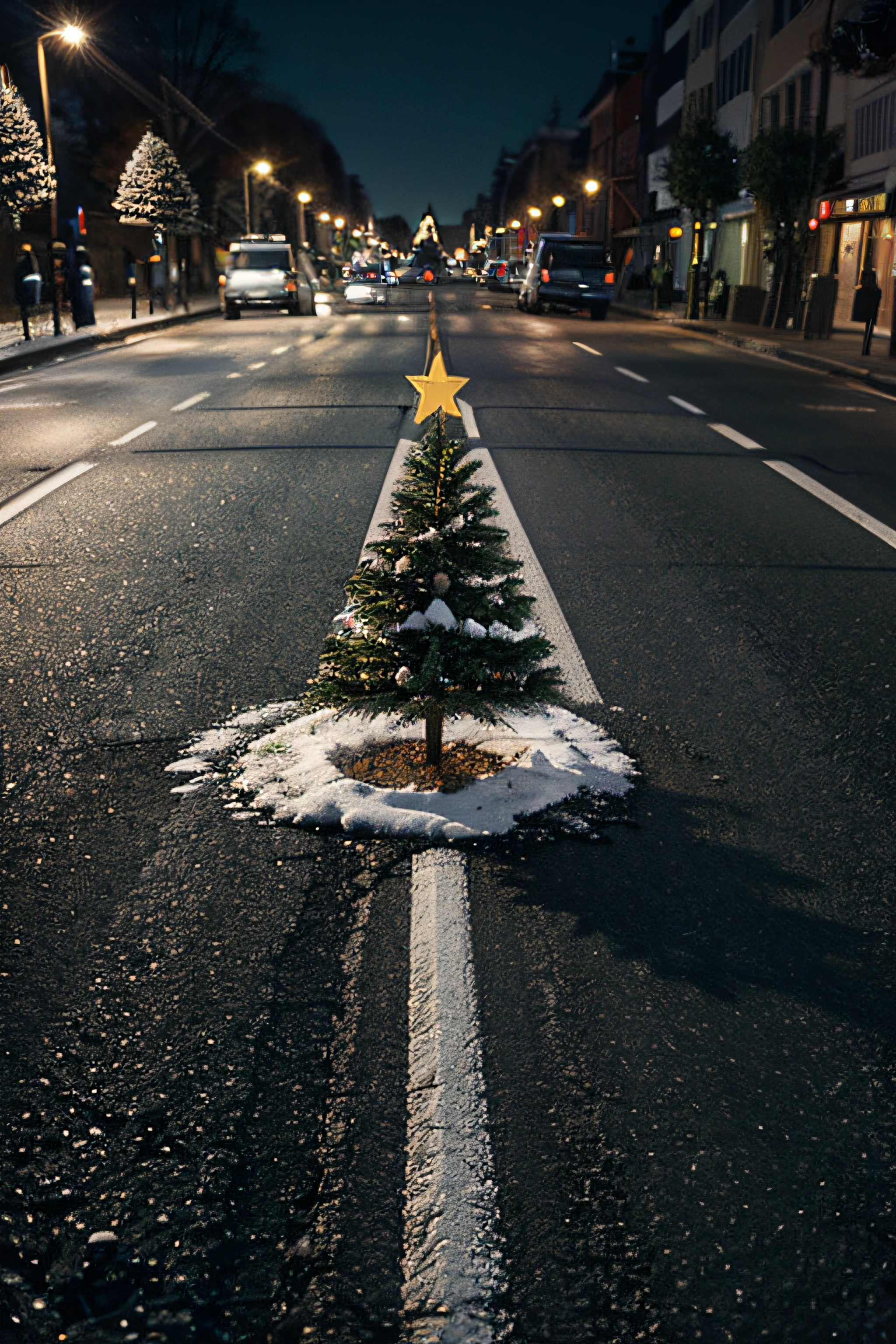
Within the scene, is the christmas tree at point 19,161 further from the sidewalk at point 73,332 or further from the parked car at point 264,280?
the parked car at point 264,280

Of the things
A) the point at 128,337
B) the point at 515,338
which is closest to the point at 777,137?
the point at 515,338

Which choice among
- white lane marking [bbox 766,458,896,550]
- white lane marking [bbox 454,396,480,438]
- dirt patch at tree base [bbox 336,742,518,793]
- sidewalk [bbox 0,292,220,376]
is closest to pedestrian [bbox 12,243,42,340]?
sidewalk [bbox 0,292,220,376]

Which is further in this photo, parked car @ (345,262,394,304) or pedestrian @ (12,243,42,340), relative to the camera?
parked car @ (345,262,394,304)

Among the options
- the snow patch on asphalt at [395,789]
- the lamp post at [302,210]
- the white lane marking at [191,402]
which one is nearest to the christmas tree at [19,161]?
the white lane marking at [191,402]

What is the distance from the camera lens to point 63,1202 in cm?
235

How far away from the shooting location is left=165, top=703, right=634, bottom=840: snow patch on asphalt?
3.92m

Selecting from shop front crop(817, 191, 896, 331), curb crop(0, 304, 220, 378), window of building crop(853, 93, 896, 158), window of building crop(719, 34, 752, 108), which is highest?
window of building crop(719, 34, 752, 108)

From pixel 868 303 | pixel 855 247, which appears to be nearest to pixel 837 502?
pixel 868 303

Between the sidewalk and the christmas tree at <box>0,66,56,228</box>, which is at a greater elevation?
the christmas tree at <box>0,66,56,228</box>

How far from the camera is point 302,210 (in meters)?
112

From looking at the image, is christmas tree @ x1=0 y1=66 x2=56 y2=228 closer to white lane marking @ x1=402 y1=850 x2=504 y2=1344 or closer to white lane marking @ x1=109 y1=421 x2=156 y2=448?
white lane marking @ x1=109 y1=421 x2=156 y2=448

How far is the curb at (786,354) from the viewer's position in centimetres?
1941

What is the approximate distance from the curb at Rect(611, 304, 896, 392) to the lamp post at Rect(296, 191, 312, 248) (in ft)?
214

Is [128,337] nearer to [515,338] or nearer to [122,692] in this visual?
[515,338]
